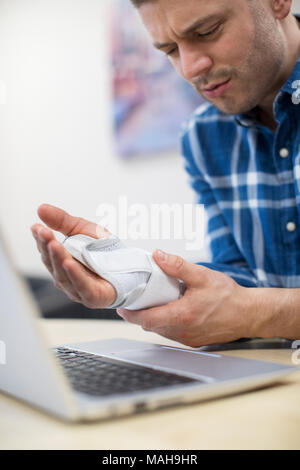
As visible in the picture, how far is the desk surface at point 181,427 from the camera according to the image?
0.35 metres

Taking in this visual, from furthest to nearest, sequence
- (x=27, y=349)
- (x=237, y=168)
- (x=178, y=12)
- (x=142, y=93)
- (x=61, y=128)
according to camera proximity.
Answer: (x=61, y=128), (x=142, y=93), (x=237, y=168), (x=178, y=12), (x=27, y=349)

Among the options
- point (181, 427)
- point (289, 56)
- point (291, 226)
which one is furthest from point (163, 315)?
point (289, 56)

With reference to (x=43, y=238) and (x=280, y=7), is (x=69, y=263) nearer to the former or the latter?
(x=43, y=238)

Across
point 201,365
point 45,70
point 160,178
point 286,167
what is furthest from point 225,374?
point 45,70

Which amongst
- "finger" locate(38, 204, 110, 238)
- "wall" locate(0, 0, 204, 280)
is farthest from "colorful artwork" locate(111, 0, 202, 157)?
"finger" locate(38, 204, 110, 238)

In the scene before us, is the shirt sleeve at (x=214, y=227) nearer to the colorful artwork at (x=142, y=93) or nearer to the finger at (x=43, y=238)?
the finger at (x=43, y=238)

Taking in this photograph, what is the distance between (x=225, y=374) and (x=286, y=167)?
0.64 m

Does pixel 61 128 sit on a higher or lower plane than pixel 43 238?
higher

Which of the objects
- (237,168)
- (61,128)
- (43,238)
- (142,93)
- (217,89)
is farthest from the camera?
(61,128)

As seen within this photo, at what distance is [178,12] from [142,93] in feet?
3.79

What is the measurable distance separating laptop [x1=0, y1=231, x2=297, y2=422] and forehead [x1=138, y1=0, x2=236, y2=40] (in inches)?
24.6

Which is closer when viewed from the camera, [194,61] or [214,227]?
[194,61]

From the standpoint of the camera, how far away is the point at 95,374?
1.47ft

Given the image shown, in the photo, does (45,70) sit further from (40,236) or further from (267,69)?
(40,236)
